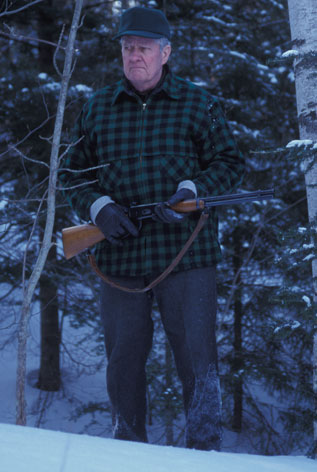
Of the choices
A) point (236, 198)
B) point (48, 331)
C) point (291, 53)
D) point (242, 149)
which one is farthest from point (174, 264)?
point (48, 331)

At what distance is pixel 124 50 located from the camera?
3.11m

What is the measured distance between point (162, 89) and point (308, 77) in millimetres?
1065

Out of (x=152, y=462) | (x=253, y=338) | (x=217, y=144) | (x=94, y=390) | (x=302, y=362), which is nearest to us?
(x=152, y=462)

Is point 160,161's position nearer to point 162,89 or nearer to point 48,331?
point 162,89

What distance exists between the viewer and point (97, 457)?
1.74 meters

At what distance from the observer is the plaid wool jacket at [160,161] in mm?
3125

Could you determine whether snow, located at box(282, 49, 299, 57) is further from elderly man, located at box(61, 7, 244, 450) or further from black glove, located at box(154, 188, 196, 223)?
black glove, located at box(154, 188, 196, 223)

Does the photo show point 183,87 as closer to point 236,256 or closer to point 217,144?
point 217,144

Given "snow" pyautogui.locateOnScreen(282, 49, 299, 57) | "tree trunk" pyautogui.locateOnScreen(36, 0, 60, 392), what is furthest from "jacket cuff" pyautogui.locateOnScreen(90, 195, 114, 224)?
"tree trunk" pyautogui.locateOnScreen(36, 0, 60, 392)

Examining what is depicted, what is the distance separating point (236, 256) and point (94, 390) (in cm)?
390

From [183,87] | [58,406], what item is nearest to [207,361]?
[183,87]

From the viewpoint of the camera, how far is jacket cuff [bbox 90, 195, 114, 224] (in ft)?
10.3

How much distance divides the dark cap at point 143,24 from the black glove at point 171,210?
868mm

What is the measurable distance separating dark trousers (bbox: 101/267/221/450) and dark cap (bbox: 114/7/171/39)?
131 centimetres
